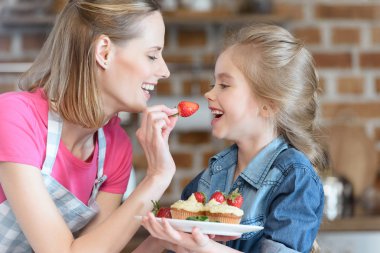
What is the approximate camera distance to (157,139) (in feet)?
5.97

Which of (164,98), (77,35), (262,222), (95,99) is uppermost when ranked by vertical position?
(77,35)

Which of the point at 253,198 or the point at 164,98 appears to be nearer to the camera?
the point at 253,198

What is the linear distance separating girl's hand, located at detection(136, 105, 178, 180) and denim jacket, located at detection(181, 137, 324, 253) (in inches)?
6.2

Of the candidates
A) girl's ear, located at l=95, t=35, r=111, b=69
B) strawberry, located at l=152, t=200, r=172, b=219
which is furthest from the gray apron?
strawberry, located at l=152, t=200, r=172, b=219

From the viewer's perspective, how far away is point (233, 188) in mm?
1837

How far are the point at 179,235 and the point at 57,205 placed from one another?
1.55 feet

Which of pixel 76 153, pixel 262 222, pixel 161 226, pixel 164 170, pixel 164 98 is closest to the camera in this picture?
pixel 161 226

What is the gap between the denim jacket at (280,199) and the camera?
5.47 ft

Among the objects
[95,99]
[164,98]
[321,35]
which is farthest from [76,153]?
[321,35]

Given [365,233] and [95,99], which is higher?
[95,99]

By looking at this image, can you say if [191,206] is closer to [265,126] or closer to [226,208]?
[226,208]

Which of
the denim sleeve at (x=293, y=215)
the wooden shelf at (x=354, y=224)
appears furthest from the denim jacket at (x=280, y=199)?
the wooden shelf at (x=354, y=224)

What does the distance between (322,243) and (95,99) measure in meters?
1.33

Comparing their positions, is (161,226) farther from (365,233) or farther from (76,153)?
(365,233)
